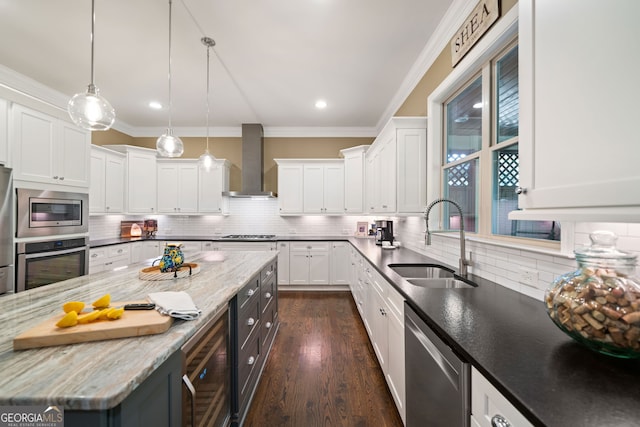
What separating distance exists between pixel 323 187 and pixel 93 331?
4.20m

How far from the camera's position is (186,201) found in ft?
16.0

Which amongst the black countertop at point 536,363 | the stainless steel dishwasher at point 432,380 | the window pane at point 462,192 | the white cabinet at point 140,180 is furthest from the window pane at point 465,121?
the white cabinet at point 140,180

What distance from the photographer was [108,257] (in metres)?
3.98

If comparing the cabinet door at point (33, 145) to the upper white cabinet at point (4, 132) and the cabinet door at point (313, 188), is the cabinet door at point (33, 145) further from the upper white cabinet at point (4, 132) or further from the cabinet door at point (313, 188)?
the cabinet door at point (313, 188)

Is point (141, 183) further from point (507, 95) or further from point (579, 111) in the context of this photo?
point (579, 111)

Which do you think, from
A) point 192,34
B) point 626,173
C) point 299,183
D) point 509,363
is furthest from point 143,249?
point 626,173

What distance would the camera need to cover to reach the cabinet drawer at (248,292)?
63.9 inches

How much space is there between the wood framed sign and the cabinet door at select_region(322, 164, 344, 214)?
2.83 metres

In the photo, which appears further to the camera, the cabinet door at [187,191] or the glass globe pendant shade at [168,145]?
the cabinet door at [187,191]

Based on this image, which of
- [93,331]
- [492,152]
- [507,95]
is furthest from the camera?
[492,152]

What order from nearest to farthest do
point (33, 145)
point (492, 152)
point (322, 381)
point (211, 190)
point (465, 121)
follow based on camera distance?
point (492, 152)
point (322, 381)
point (465, 121)
point (33, 145)
point (211, 190)

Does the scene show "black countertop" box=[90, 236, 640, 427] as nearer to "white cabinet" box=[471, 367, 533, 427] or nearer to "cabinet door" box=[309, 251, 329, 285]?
"white cabinet" box=[471, 367, 533, 427]

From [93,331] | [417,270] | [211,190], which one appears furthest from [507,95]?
[211,190]

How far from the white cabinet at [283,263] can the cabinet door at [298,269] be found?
0.06 m
